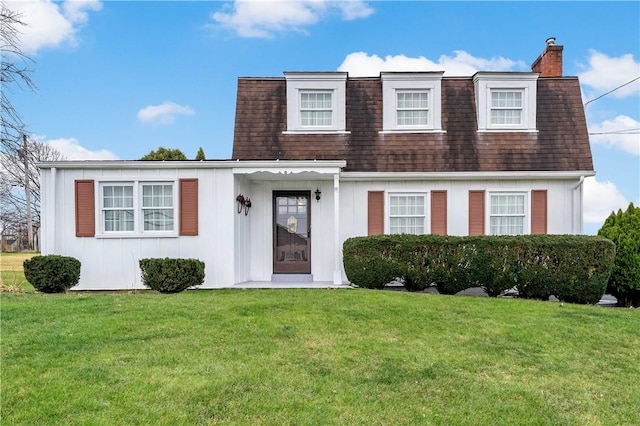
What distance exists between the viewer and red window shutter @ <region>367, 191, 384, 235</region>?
11.7m

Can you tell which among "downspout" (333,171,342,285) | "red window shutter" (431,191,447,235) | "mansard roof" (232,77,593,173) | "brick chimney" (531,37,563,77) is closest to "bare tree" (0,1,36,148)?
"mansard roof" (232,77,593,173)

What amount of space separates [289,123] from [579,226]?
8.67 m

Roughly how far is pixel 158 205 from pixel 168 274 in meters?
1.97

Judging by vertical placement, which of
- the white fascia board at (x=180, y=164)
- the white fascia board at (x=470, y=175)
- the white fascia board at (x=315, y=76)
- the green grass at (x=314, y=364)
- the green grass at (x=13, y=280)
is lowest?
the green grass at (x=13, y=280)

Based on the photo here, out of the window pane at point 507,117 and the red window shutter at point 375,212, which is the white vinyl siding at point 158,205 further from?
the window pane at point 507,117

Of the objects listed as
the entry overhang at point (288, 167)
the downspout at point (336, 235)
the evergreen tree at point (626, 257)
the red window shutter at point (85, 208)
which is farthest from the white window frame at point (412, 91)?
the red window shutter at point (85, 208)

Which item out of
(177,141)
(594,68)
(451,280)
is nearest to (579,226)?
(451,280)

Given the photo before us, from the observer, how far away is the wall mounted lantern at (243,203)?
35.4ft

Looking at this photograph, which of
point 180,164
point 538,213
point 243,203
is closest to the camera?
point 180,164

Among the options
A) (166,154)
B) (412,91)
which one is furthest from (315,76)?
(166,154)

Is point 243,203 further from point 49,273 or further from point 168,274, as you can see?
point 49,273

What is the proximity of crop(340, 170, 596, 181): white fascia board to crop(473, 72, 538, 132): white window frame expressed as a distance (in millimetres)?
1720

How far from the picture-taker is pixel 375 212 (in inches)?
461

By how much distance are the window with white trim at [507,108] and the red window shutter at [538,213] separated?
92.9 inches
